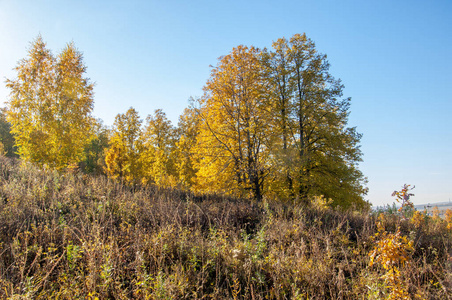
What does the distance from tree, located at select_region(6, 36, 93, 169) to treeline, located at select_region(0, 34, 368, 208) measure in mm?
49

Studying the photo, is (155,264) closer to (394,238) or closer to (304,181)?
(394,238)

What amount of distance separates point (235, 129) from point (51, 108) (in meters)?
10.2

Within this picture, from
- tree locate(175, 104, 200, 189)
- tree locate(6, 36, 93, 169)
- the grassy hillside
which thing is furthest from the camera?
tree locate(175, 104, 200, 189)

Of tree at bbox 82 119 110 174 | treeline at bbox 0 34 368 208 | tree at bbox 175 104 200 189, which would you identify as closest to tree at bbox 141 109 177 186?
tree at bbox 175 104 200 189

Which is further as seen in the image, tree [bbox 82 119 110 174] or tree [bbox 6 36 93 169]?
tree [bbox 82 119 110 174]

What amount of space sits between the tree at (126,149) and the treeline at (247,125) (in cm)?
957

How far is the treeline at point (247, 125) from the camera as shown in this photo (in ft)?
45.5

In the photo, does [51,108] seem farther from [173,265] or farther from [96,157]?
[96,157]

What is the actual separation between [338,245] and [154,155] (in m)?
21.2

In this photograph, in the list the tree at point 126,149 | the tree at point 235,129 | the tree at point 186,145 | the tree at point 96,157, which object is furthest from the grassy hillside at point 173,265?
the tree at point 96,157

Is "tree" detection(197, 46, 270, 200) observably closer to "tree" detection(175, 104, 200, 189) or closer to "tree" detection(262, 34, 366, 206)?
"tree" detection(262, 34, 366, 206)

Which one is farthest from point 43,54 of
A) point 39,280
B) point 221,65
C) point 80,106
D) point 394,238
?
point 394,238

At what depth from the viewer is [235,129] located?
14.8 m

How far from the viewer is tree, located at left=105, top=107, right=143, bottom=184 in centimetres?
2491
